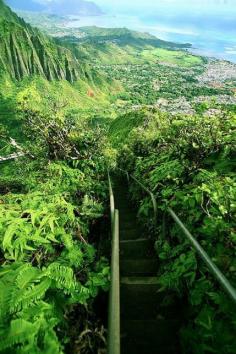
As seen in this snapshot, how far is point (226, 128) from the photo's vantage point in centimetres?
780

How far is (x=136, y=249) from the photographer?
636cm

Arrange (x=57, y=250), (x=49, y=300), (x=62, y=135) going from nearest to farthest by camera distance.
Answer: (x=49, y=300), (x=57, y=250), (x=62, y=135)

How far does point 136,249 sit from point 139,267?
779 millimetres

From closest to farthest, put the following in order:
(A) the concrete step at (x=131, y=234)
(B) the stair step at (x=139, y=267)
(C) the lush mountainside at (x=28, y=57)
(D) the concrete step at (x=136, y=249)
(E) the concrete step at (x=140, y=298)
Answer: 1. (E) the concrete step at (x=140, y=298)
2. (B) the stair step at (x=139, y=267)
3. (D) the concrete step at (x=136, y=249)
4. (A) the concrete step at (x=131, y=234)
5. (C) the lush mountainside at (x=28, y=57)

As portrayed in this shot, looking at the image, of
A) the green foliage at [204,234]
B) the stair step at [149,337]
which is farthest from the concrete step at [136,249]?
the stair step at [149,337]

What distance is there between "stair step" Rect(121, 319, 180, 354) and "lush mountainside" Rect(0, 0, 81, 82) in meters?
173

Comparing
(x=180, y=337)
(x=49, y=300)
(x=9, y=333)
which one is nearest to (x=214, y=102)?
(x=180, y=337)

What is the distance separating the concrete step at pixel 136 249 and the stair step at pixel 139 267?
0.45 m

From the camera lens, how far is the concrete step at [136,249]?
621 cm

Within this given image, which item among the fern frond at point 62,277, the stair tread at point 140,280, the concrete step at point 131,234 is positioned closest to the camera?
the fern frond at point 62,277

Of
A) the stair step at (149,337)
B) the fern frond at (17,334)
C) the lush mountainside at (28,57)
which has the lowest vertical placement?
the lush mountainside at (28,57)

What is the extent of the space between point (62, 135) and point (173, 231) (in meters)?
6.76

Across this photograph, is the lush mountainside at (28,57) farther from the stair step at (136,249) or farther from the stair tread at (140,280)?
the stair tread at (140,280)

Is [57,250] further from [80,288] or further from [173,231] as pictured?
[173,231]
